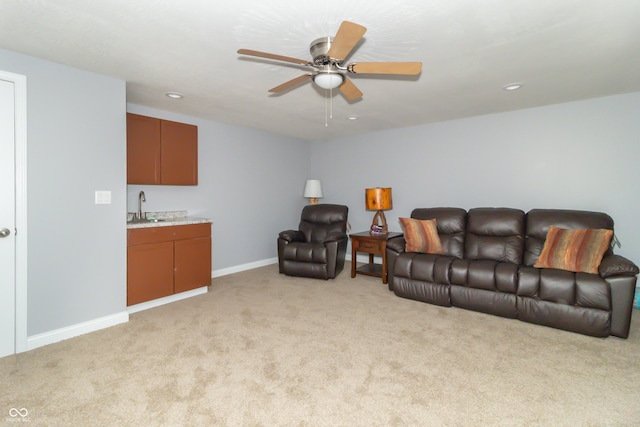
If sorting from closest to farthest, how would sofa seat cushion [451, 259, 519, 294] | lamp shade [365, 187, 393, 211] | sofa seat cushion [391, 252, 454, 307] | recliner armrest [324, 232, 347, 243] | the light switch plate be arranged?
the light switch plate → sofa seat cushion [451, 259, 519, 294] → sofa seat cushion [391, 252, 454, 307] → recliner armrest [324, 232, 347, 243] → lamp shade [365, 187, 393, 211]

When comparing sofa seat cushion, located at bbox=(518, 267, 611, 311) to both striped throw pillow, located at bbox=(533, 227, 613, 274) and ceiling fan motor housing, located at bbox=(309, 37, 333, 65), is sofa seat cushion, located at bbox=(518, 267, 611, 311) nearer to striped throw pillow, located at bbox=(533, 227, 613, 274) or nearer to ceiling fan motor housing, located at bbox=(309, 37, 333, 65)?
striped throw pillow, located at bbox=(533, 227, 613, 274)

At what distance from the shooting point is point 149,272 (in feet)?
10.4

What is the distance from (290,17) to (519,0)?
1301 mm

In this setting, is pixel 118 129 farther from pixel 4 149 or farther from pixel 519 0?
pixel 519 0

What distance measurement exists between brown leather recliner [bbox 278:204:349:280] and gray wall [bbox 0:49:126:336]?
2063 millimetres

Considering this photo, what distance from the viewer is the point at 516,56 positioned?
2334mm

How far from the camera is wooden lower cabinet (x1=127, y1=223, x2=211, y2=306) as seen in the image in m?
3.04

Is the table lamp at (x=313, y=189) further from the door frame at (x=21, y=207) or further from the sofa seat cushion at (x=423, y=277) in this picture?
the door frame at (x=21, y=207)

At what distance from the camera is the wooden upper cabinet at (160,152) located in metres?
3.32

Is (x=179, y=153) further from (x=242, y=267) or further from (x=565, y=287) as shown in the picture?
(x=565, y=287)

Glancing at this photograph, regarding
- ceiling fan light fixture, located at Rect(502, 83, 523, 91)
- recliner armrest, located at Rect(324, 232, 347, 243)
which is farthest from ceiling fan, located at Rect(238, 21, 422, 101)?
recliner armrest, located at Rect(324, 232, 347, 243)

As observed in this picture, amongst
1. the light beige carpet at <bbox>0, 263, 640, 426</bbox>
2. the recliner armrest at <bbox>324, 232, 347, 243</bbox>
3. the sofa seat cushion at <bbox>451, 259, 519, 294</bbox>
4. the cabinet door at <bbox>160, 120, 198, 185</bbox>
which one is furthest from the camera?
the recliner armrest at <bbox>324, 232, 347, 243</bbox>

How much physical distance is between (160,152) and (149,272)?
4.57ft

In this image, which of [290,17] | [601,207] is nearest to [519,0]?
[290,17]
